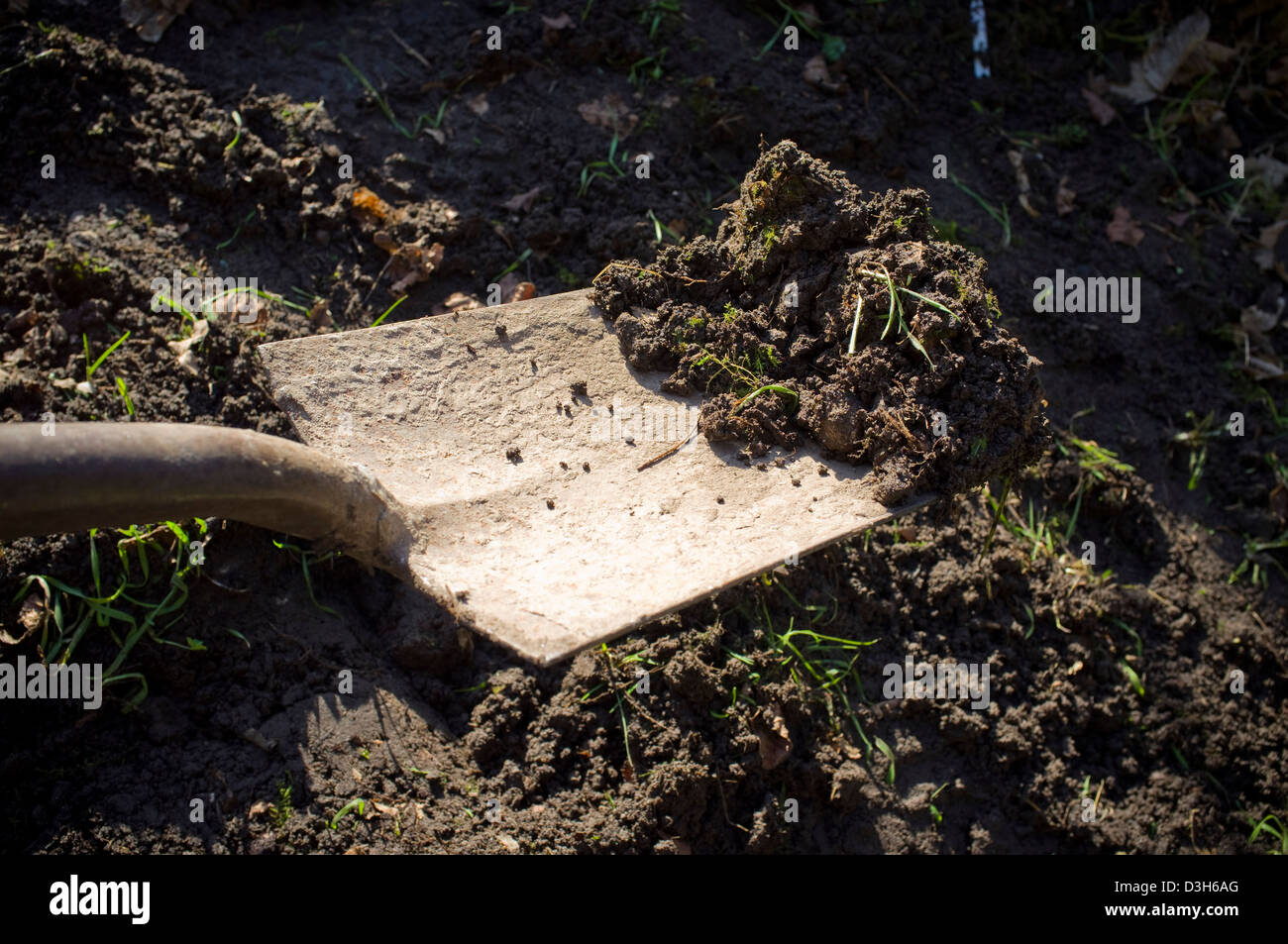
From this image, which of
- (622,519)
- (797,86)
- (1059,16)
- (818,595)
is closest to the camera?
(622,519)

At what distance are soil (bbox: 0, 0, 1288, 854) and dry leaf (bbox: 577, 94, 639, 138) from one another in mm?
26

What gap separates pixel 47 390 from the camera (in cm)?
271

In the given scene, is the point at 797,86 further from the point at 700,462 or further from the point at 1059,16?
the point at 700,462

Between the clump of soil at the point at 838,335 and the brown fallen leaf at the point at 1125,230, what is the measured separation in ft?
A: 6.05

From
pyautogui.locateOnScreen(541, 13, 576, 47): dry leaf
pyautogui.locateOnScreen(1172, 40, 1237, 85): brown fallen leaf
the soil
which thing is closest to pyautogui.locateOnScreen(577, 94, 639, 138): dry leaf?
the soil

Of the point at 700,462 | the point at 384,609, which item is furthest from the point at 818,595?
the point at 384,609

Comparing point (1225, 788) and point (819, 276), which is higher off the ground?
point (819, 276)

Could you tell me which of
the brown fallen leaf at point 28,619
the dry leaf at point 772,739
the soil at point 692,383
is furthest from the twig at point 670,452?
the brown fallen leaf at point 28,619

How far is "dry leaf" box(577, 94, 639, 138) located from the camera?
3.72m

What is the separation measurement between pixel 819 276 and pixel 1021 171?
1.92 metres

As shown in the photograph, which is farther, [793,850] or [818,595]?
[818,595]

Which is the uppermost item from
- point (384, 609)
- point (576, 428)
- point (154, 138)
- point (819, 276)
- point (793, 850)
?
point (154, 138)

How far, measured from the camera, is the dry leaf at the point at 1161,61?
4.37m
